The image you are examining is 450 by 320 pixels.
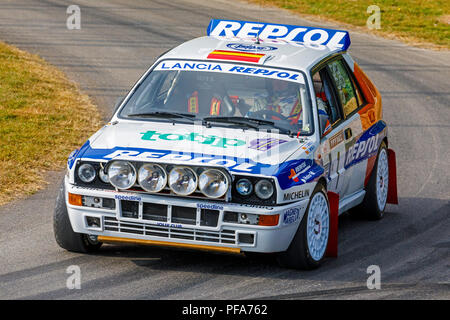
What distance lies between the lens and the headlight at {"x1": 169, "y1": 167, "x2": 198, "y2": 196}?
22.5ft

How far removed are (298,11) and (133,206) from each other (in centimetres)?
1844

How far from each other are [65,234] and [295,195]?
193cm

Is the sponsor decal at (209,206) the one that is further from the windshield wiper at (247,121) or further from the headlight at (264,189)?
the windshield wiper at (247,121)

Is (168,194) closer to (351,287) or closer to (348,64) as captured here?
(351,287)

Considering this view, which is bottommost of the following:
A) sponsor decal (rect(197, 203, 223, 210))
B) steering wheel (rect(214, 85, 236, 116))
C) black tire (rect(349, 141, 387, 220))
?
black tire (rect(349, 141, 387, 220))

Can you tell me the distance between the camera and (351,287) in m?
7.02

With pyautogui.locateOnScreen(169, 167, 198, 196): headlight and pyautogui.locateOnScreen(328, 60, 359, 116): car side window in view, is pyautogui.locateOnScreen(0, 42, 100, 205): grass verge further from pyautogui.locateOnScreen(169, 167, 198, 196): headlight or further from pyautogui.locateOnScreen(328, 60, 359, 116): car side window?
pyautogui.locateOnScreen(328, 60, 359, 116): car side window

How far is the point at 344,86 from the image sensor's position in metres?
9.00

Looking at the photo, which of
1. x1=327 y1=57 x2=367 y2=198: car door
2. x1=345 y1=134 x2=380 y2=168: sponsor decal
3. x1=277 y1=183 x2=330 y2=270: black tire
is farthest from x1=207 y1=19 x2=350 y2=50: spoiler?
x1=277 y1=183 x2=330 y2=270: black tire

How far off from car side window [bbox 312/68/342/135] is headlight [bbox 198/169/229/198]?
1.51 metres

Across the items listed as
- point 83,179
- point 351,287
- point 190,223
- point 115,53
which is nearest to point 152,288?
point 190,223

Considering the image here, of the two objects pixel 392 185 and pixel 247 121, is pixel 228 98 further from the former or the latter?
pixel 392 185

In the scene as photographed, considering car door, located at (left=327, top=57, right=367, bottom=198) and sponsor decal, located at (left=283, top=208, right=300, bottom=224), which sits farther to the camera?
car door, located at (left=327, top=57, right=367, bottom=198)

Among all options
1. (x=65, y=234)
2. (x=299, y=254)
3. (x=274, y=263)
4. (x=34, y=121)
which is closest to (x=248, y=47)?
(x=274, y=263)
